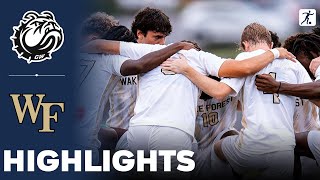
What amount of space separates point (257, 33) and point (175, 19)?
0.52 meters

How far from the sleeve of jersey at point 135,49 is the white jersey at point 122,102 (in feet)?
0.85

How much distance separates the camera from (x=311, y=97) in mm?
8703

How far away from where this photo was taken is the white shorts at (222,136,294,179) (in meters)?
8.73

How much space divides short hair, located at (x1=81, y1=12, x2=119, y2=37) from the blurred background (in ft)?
0.12

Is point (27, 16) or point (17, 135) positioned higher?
point (27, 16)

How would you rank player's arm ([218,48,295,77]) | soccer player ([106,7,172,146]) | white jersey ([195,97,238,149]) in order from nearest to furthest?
player's arm ([218,48,295,77]) → soccer player ([106,7,172,146]) → white jersey ([195,97,238,149])

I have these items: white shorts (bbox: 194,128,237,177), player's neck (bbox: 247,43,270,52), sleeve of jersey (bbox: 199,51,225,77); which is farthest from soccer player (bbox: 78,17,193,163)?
white shorts (bbox: 194,128,237,177)

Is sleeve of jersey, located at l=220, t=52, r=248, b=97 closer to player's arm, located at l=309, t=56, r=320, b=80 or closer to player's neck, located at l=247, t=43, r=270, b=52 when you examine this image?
player's neck, located at l=247, t=43, r=270, b=52

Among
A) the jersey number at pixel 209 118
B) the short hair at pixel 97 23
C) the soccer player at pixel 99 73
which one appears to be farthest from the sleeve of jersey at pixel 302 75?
the short hair at pixel 97 23

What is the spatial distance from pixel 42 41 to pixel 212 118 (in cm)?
122

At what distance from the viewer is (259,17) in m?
8.70

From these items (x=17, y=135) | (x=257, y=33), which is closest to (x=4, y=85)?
(x=17, y=135)

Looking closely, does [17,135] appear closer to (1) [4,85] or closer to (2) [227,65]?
(1) [4,85]

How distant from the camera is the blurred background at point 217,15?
858cm
